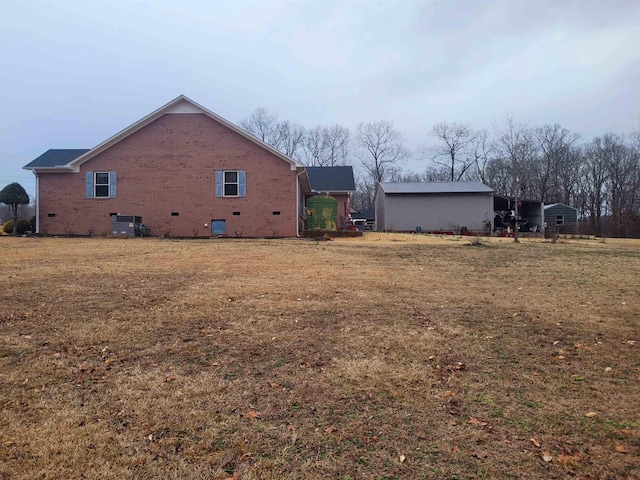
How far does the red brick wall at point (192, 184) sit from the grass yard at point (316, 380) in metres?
12.6

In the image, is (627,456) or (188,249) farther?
(188,249)

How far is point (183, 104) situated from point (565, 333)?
19.1 meters

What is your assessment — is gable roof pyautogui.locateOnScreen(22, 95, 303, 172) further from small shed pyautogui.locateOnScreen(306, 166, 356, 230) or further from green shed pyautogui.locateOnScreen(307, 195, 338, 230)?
small shed pyautogui.locateOnScreen(306, 166, 356, 230)

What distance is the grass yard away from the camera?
258cm

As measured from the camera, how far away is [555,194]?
1975 inches

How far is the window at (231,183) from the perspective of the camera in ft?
65.7

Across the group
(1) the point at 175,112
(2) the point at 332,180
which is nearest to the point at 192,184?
(1) the point at 175,112

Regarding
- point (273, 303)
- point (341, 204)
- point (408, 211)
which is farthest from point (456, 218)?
point (273, 303)

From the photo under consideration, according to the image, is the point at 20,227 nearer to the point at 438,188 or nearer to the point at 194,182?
the point at 194,182

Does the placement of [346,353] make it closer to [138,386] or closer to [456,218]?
[138,386]

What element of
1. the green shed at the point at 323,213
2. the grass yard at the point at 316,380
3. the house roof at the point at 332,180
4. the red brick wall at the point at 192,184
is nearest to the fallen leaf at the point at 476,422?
the grass yard at the point at 316,380

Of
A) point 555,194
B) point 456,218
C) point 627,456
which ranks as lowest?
point 627,456

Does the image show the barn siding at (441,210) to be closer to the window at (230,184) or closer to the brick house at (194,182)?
the brick house at (194,182)

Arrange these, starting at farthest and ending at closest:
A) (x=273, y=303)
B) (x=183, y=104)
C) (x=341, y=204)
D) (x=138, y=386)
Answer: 1. (x=341, y=204)
2. (x=183, y=104)
3. (x=273, y=303)
4. (x=138, y=386)
